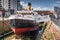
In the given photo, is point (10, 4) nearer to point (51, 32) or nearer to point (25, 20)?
point (25, 20)

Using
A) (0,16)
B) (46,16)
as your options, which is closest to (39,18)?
(46,16)

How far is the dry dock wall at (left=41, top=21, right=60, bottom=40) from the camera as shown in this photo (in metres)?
2.22

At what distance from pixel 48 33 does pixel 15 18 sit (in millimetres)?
499

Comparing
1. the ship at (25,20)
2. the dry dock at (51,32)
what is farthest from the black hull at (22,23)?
the dry dock at (51,32)

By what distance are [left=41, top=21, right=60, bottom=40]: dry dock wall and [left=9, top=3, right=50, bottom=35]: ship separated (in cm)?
10

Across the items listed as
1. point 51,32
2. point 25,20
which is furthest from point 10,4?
point 51,32

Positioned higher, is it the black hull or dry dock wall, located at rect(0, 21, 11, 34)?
the black hull

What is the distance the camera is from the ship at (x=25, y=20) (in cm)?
224

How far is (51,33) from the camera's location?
224 cm

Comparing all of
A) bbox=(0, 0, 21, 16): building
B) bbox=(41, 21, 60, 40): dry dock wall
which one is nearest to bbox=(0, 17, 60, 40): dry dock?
bbox=(41, 21, 60, 40): dry dock wall

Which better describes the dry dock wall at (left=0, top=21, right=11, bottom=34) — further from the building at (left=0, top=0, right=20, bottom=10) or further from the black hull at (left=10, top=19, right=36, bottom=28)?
the building at (left=0, top=0, right=20, bottom=10)

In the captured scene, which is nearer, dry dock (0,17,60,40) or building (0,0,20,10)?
dry dock (0,17,60,40)

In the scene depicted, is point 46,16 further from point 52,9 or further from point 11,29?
point 11,29

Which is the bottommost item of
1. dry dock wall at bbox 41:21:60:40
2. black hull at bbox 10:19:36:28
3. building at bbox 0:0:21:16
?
dry dock wall at bbox 41:21:60:40
